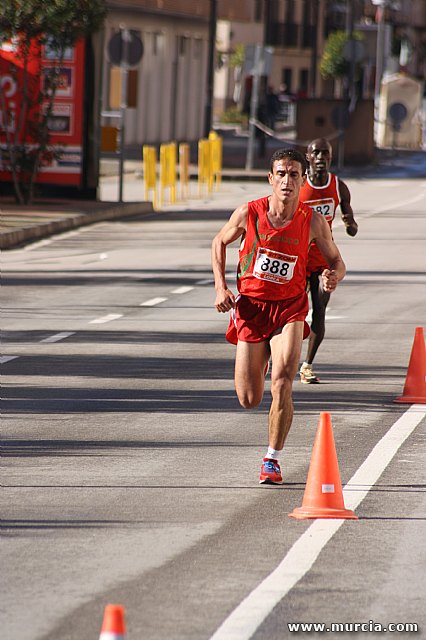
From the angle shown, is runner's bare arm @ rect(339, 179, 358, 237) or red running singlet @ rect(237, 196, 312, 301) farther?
runner's bare arm @ rect(339, 179, 358, 237)

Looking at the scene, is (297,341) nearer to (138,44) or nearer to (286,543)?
(286,543)

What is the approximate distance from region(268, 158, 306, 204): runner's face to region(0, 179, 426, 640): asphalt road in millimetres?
1474

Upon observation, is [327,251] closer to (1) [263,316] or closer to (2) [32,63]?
(1) [263,316]

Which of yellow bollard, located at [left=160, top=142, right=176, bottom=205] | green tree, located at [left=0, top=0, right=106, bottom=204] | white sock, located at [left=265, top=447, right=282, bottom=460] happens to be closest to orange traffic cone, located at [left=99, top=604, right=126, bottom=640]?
white sock, located at [left=265, top=447, right=282, bottom=460]

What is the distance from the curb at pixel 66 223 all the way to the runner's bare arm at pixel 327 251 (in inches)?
593

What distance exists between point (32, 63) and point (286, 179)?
21209 millimetres

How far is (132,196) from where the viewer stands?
34.9m

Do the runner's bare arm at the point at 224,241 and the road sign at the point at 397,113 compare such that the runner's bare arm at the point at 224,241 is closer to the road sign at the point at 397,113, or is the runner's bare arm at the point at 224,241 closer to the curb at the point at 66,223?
the curb at the point at 66,223

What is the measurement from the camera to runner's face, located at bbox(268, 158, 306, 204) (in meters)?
9.45

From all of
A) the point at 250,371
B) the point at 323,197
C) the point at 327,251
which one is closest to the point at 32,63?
the point at 323,197

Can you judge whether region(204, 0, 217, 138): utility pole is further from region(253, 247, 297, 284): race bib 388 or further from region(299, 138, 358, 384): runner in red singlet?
region(253, 247, 297, 284): race bib 388

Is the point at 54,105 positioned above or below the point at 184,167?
above

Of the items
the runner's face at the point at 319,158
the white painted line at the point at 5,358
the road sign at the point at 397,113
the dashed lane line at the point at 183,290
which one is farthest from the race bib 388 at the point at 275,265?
the road sign at the point at 397,113

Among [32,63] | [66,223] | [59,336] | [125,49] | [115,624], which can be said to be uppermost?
[125,49]
